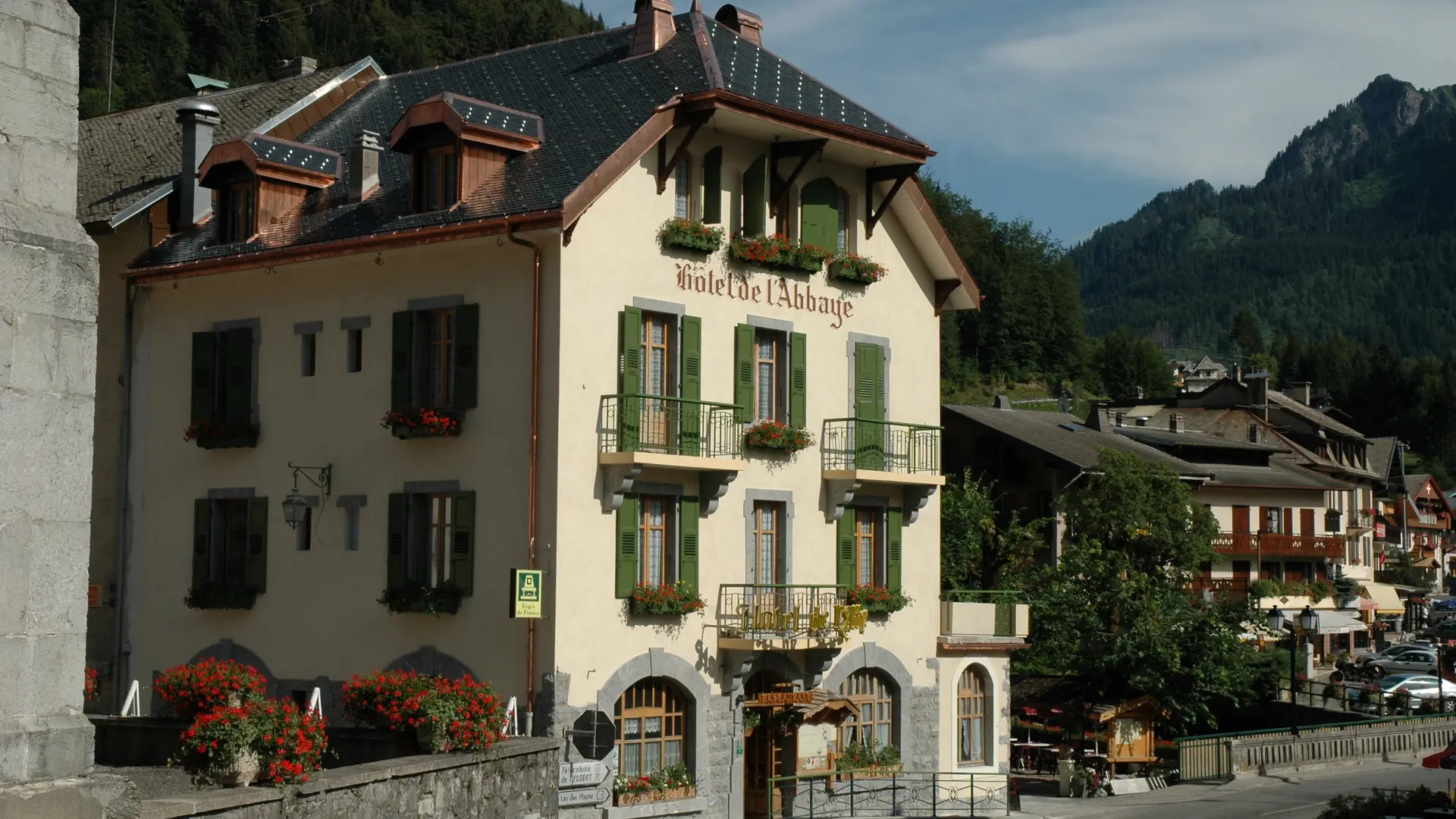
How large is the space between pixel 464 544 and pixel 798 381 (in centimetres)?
637

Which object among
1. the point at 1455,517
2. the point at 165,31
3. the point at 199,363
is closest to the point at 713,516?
the point at 199,363

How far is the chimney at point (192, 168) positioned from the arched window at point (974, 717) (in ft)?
52.5

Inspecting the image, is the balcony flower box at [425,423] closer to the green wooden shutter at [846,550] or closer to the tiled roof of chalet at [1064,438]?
the green wooden shutter at [846,550]

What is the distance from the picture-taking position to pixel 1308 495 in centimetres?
7550

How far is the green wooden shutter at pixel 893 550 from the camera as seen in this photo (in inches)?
1257

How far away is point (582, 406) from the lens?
2677 cm

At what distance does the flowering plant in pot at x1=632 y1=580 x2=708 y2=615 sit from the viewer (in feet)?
89.0

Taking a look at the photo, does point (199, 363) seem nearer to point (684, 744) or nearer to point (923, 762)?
point (684, 744)

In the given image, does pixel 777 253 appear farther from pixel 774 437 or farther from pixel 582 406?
pixel 582 406

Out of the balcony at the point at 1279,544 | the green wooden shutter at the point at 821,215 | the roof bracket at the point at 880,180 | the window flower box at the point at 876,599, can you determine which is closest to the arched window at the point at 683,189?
the green wooden shutter at the point at 821,215

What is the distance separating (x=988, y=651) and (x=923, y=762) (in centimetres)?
258

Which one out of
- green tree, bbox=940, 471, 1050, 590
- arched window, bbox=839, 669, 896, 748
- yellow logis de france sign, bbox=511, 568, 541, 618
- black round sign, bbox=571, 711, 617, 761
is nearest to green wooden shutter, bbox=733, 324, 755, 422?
yellow logis de france sign, bbox=511, 568, 541, 618

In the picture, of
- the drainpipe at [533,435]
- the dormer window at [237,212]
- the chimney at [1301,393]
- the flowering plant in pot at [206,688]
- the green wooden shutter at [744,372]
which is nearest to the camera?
the flowering plant in pot at [206,688]

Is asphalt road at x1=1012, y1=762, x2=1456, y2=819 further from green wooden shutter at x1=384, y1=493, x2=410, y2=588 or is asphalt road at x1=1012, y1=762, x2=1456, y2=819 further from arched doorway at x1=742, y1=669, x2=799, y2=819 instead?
green wooden shutter at x1=384, y1=493, x2=410, y2=588
